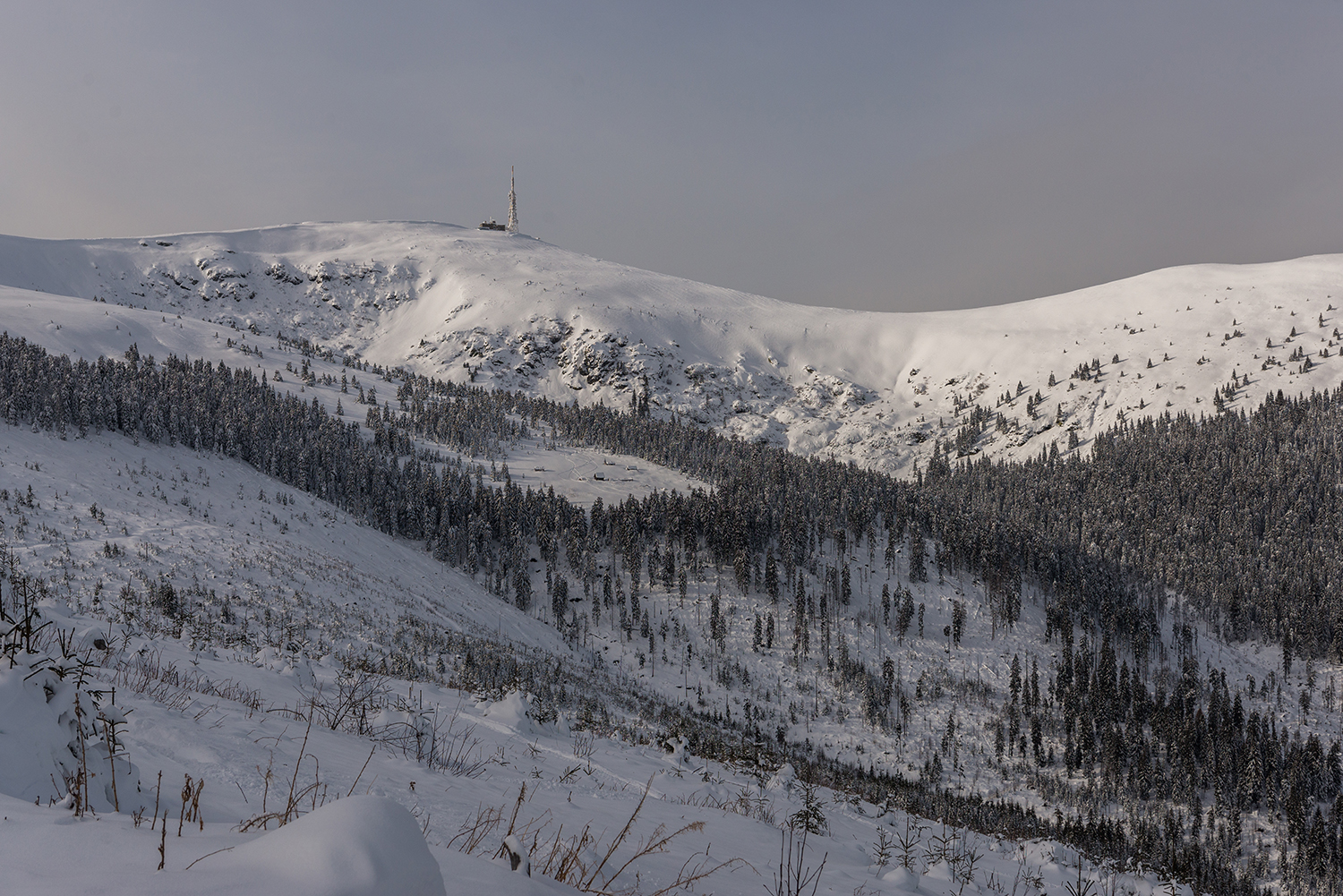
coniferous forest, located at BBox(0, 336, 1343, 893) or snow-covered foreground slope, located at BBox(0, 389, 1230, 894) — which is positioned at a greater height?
snow-covered foreground slope, located at BBox(0, 389, 1230, 894)

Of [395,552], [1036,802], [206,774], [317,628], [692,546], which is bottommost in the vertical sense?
[1036,802]

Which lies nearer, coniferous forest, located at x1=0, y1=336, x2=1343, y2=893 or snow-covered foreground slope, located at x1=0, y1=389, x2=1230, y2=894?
snow-covered foreground slope, located at x1=0, y1=389, x2=1230, y2=894

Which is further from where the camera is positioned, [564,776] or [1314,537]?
[1314,537]

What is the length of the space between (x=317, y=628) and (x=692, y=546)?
88.5 m

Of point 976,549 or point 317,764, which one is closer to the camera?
point 317,764

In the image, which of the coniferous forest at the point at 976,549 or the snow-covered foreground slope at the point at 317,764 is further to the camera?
the coniferous forest at the point at 976,549

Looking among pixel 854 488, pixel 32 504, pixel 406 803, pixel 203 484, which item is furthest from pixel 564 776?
pixel 854 488

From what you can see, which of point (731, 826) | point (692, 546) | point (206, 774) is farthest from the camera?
point (692, 546)

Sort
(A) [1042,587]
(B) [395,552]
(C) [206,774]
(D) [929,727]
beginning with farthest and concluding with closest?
(A) [1042,587] < (D) [929,727] < (B) [395,552] < (C) [206,774]

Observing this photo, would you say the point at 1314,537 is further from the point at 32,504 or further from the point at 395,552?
the point at 32,504

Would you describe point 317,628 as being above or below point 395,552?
above

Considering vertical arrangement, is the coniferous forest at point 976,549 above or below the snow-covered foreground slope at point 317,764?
below

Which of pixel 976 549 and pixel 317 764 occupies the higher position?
pixel 317 764

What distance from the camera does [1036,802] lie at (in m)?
77.7
